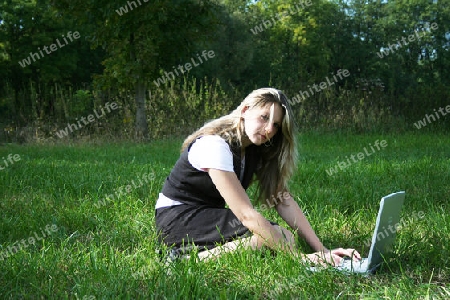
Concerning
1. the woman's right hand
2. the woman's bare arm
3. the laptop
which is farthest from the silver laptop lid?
the woman's bare arm

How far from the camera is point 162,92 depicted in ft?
38.4

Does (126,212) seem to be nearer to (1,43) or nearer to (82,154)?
(82,154)

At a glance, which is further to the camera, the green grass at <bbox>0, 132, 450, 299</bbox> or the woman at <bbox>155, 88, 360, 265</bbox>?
the woman at <bbox>155, 88, 360, 265</bbox>

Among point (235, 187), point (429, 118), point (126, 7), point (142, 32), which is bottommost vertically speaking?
point (429, 118)

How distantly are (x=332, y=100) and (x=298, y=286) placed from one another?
386 inches

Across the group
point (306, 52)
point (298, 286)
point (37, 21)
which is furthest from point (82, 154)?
point (306, 52)

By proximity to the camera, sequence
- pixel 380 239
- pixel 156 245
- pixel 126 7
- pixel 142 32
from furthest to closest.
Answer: pixel 142 32 < pixel 126 7 < pixel 156 245 < pixel 380 239

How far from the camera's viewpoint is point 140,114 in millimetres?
11008

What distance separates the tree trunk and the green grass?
14.8ft

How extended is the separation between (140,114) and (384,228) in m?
9.01

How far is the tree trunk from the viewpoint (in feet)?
35.7

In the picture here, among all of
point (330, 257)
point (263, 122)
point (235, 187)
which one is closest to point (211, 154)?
point (235, 187)

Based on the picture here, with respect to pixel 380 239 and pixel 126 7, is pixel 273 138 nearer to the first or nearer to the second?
pixel 380 239

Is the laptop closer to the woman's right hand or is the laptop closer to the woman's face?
the woman's right hand
